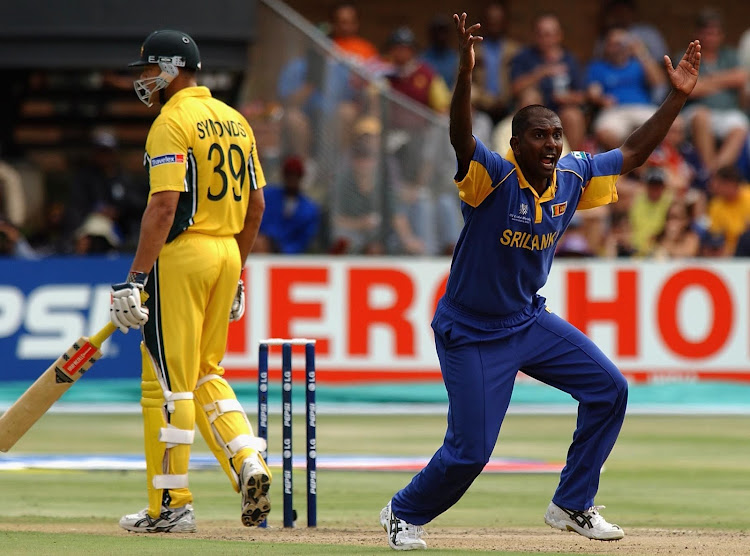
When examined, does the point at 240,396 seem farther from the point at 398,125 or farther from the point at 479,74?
the point at 479,74

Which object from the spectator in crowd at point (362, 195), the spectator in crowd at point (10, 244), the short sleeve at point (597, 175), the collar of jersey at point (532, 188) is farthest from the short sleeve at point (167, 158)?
the spectator in crowd at point (10, 244)

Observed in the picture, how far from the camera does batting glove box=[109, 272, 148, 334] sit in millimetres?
6402

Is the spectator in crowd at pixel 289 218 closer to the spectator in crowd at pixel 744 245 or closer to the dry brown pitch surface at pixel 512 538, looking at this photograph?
the spectator in crowd at pixel 744 245

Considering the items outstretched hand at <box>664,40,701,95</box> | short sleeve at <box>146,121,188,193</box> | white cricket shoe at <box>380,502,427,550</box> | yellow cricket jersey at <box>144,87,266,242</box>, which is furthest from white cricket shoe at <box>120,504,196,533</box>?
outstretched hand at <box>664,40,701,95</box>

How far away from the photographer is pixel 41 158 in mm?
16469

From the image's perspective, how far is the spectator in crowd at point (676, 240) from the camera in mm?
14695

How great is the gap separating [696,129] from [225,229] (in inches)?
446

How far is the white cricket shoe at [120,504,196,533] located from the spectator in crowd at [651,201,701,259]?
8.78 metres

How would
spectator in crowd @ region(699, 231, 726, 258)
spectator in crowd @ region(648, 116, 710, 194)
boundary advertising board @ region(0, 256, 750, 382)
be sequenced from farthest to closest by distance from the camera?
1. spectator in crowd @ region(648, 116, 710, 194)
2. spectator in crowd @ region(699, 231, 726, 258)
3. boundary advertising board @ region(0, 256, 750, 382)

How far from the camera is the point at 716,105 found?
17484 millimetres

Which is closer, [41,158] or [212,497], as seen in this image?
[212,497]

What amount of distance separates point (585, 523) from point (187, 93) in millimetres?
2749

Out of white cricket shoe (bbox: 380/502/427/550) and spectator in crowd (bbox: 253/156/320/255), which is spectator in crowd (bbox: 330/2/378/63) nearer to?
spectator in crowd (bbox: 253/156/320/255)

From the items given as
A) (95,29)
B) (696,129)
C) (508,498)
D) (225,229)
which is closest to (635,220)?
(696,129)
